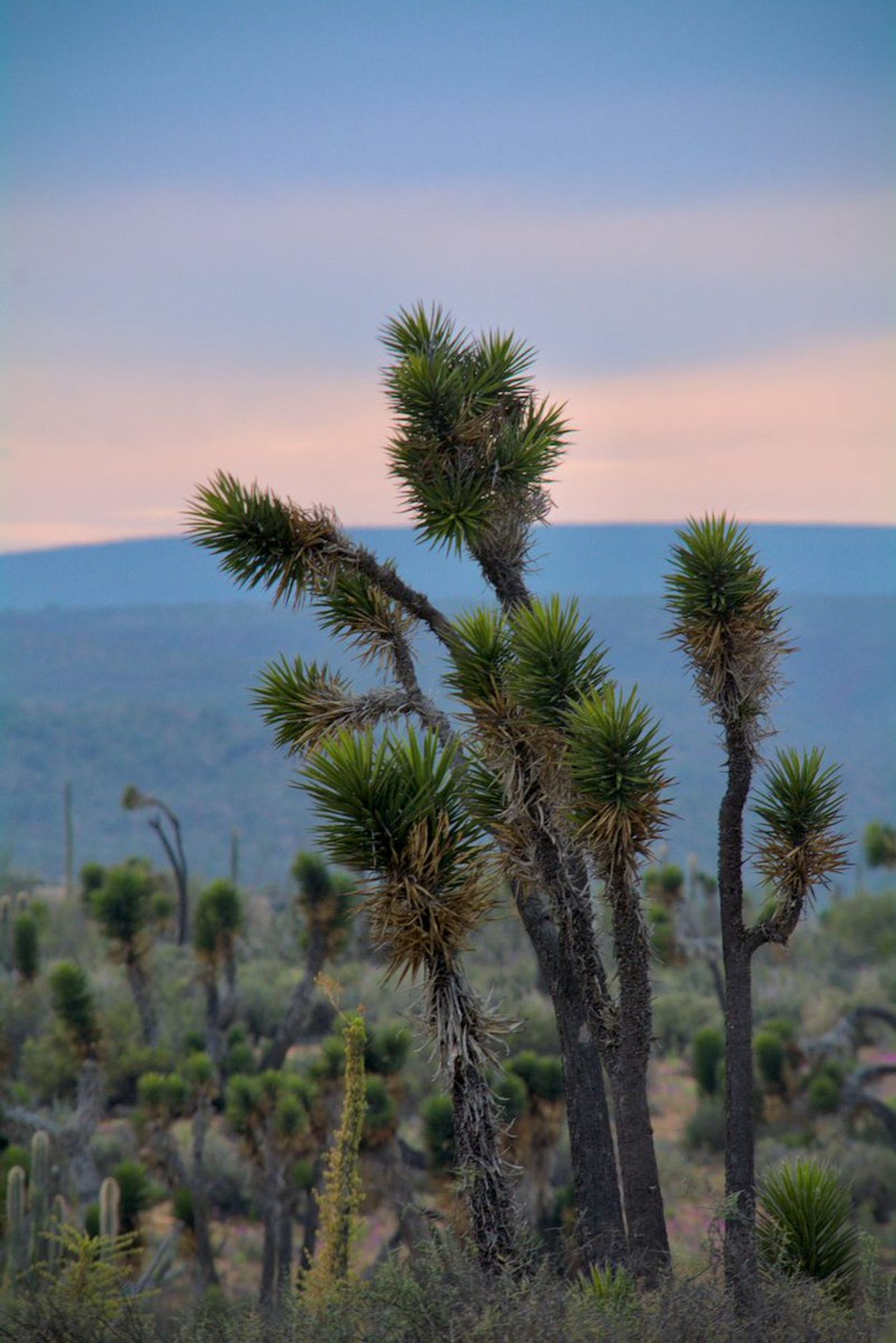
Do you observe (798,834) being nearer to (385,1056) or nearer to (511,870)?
(511,870)

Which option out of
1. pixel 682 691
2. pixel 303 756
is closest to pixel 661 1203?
pixel 303 756

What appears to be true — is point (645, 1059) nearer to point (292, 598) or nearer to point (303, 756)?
point (303, 756)

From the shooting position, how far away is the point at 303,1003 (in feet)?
50.0

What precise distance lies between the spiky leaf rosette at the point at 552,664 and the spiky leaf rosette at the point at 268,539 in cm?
148

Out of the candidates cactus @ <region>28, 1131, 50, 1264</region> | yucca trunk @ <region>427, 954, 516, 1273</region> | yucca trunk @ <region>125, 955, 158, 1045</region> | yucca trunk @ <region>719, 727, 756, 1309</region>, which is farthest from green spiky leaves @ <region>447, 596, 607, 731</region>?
yucca trunk @ <region>125, 955, 158, 1045</region>

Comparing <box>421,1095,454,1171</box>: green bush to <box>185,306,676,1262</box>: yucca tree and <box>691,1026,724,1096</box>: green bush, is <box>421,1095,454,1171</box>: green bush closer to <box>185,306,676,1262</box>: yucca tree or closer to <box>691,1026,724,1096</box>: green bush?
<box>185,306,676,1262</box>: yucca tree

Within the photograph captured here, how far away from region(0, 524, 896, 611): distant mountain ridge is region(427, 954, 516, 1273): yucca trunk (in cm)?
12347

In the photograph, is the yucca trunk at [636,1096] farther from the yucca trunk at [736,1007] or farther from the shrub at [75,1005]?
the shrub at [75,1005]

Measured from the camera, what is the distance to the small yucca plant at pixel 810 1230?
709cm

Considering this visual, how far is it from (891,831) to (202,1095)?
27.1 feet

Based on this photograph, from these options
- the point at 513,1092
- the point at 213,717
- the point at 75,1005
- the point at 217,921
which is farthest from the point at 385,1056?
the point at 213,717

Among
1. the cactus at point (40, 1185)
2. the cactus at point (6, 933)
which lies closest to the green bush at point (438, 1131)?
the cactus at point (40, 1185)

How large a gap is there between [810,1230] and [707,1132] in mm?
11986

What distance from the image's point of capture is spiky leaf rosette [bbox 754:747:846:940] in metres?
6.68
